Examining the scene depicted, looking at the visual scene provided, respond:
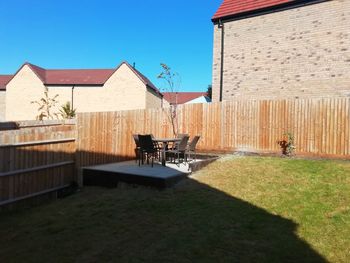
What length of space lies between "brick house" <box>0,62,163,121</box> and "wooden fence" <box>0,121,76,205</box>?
1048 inches

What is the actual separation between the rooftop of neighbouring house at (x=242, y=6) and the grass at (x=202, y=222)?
8.13 metres

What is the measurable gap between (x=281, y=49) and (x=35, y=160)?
10427 mm

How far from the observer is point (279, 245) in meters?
5.10

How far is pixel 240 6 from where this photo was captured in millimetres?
16031

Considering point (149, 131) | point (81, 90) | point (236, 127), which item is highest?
Result: point (81, 90)

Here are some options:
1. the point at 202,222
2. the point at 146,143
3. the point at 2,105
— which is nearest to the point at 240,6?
the point at 146,143

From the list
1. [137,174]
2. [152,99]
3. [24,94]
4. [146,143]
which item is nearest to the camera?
[137,174]

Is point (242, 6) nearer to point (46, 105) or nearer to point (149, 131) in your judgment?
point (149, 131)

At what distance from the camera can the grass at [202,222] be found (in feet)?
16.2

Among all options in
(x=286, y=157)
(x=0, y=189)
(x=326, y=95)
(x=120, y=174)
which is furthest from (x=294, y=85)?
(x=0, y=189)

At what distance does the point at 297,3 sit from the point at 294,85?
10.7 feet

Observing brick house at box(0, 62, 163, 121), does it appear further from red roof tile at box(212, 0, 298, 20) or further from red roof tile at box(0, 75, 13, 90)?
red roof tile at box(212, 0, 298, 20)

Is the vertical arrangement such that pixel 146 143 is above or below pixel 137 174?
above

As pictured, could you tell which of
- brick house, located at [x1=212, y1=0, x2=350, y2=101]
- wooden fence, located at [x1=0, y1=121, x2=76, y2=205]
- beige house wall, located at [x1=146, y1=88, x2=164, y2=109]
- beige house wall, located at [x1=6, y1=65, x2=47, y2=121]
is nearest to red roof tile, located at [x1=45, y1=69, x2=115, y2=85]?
beige house wall, located at [x1=6, y1=65, x2=47, y2=121]
